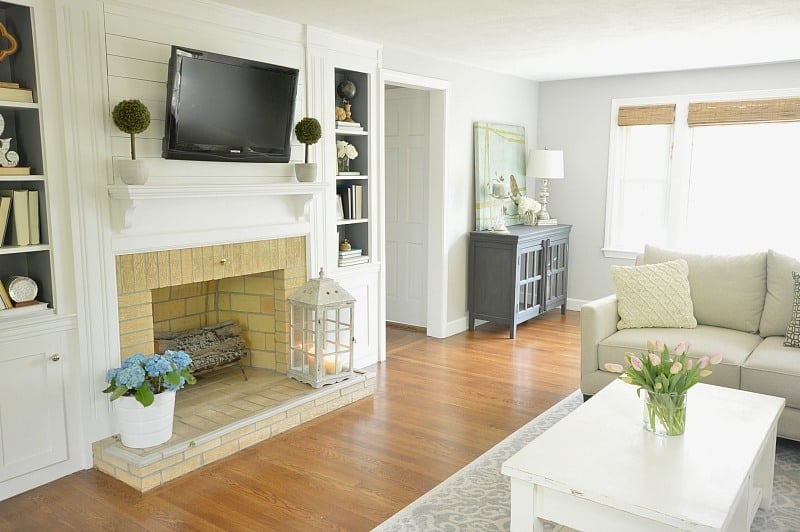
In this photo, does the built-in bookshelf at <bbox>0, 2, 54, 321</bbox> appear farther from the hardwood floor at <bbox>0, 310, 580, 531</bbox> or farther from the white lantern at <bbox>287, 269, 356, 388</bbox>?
the white lantern at <bbox>287, 269, 356, 388</bbox>

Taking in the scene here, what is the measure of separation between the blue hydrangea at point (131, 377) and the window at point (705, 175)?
4.75 meters

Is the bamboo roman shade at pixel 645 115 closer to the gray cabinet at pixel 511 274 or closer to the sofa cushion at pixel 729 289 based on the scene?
the gray cabinet at pixel 511 274

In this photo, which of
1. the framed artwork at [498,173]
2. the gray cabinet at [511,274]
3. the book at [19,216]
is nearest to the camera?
the book at [19,216]

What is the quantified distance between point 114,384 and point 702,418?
2628 millimetres

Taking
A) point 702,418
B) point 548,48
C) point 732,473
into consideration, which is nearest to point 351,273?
point 548,48

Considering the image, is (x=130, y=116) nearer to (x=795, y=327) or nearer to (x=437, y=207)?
(x=437, y=207)

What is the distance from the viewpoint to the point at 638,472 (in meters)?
2.21

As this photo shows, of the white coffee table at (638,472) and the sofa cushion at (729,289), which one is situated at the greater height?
the sofa cushion at (729,289)

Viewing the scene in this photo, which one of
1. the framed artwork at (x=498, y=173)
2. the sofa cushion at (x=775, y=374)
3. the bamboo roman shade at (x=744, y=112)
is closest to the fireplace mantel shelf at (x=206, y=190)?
the framed artwork at (x=498, y=173)

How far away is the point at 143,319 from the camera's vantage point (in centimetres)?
341

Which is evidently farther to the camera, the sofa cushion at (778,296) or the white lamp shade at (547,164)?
the white lamp shade at (547,164)

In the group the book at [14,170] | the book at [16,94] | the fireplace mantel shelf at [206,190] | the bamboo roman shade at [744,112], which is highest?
the bamboo roman shade at [744,112]

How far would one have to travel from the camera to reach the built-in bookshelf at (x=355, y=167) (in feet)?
15.3

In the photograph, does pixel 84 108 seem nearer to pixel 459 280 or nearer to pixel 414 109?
pixel 414 109
